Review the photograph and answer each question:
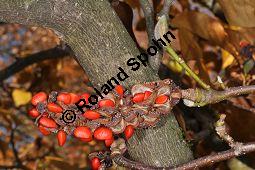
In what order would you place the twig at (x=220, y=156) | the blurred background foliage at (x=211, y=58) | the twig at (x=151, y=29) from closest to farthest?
the twig at (x=220, y=156) → the twig at (x=151, y=29) → the blurred background foliage at (x=211, y=58)

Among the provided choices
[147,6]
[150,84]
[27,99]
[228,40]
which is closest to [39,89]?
Result: [27,99]

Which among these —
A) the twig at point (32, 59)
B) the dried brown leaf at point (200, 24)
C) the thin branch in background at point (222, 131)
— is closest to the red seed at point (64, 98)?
the thin branch in background at point (222, 131)

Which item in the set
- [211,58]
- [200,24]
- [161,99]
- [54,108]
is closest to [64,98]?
[54,108]

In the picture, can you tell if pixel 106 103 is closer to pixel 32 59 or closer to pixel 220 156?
pixel 220 156

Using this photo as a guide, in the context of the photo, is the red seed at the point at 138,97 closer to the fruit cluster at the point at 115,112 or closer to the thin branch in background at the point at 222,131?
the fruit cluster at the point at 115,112

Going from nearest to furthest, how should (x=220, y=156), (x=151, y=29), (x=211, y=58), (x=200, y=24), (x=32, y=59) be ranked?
(x=220, y=156) < (x=151, y=29) < (x=200, y=24) < (x=211, y=58) < (x=32, y=59)

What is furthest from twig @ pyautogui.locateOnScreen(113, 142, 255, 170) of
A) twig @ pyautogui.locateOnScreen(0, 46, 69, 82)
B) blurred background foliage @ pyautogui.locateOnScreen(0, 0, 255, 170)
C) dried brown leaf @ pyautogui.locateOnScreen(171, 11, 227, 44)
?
twig @ pyautogui.locateOnScreen(0, 46, 69, 82)

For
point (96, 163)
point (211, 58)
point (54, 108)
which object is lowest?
point (211, 58)

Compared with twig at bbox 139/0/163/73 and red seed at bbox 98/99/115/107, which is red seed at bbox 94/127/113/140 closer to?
red seed at bbox 98/99/115/107
